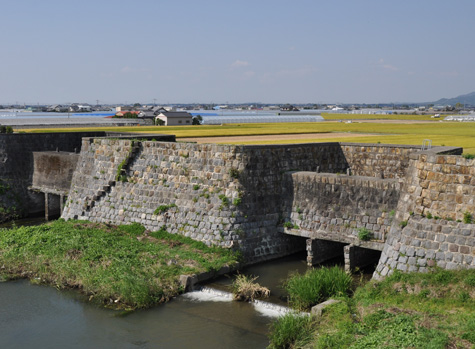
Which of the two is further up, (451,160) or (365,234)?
(451,160)

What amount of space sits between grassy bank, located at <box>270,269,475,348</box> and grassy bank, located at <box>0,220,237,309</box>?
4306mm

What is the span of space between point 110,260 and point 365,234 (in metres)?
8.17

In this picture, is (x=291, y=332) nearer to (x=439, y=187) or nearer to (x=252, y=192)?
(x=439, y=187)

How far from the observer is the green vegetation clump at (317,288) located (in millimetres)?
15094

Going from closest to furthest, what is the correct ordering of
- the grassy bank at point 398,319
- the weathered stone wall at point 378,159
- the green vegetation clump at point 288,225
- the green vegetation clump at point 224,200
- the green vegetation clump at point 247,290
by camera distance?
the grassy bank at point 398,319, the green vegetation clump at point 247,290, the green vegetation clump at point 224,200, the green vegetation clump at point 288,225, the weathered stone wall at point 378,159

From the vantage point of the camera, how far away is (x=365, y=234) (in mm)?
17984

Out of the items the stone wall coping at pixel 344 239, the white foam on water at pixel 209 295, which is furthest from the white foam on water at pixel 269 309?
the stone wall coping at pixel 344 239

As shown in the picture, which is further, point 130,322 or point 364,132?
point 364,132

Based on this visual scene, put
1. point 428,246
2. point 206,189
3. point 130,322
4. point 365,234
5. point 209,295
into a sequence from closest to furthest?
1. point 428,246
2. point 130,322
3. point 209,295
4. point 365,234
5. point 206,189

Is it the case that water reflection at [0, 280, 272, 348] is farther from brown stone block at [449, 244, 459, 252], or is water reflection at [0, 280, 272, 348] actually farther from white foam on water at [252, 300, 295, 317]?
brown stone block at [449, 244, 459, 252]

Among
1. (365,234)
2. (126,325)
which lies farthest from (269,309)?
(365,234)

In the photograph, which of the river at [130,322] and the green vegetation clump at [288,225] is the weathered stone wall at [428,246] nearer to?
the river at [130,322]

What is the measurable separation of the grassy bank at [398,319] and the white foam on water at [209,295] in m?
2.60

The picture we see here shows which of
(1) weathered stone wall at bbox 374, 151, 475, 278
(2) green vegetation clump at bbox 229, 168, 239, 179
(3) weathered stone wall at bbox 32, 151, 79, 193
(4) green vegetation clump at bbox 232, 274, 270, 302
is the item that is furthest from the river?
(3) weathered stone wall at bbox 32, 151, 79, 193
